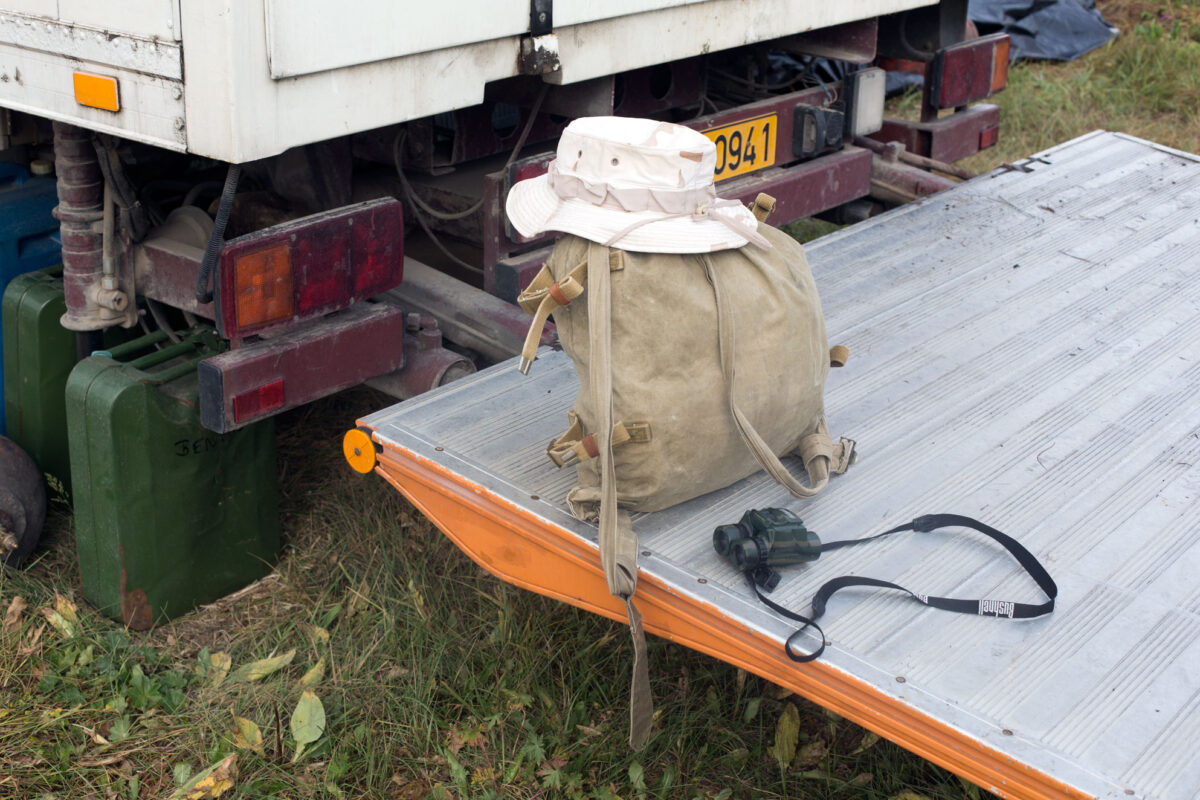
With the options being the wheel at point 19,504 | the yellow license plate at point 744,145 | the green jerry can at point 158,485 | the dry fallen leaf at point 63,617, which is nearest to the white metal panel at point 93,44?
the green jerry can at point 158,485

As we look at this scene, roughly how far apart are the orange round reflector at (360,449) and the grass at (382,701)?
1.55ft

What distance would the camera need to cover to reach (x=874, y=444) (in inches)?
95.3

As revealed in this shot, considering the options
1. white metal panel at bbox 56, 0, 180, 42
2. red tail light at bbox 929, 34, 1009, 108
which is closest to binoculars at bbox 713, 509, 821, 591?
white metal panel at bbox 56, 0, 180, 42

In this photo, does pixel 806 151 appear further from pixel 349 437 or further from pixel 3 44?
pixel 3 44

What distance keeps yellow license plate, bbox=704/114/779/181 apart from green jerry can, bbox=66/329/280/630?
1440 mm

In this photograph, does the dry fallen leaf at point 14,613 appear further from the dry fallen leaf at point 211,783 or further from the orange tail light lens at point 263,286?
the orange tail light lens at point 263,286

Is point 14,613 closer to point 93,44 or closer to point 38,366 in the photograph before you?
point 38,366

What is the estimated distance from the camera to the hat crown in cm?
195

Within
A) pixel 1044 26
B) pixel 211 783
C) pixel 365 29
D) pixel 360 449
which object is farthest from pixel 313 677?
pixel 1044 26

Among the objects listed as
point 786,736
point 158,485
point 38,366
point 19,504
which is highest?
point 38,366

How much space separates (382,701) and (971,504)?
4.03 ft

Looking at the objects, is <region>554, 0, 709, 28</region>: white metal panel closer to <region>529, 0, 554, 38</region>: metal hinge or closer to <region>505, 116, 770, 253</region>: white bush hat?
<region>529, 0, 554, 38</region>: metal hinge

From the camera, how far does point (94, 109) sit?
7.51 ft

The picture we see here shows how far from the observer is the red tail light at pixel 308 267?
2.42 m
